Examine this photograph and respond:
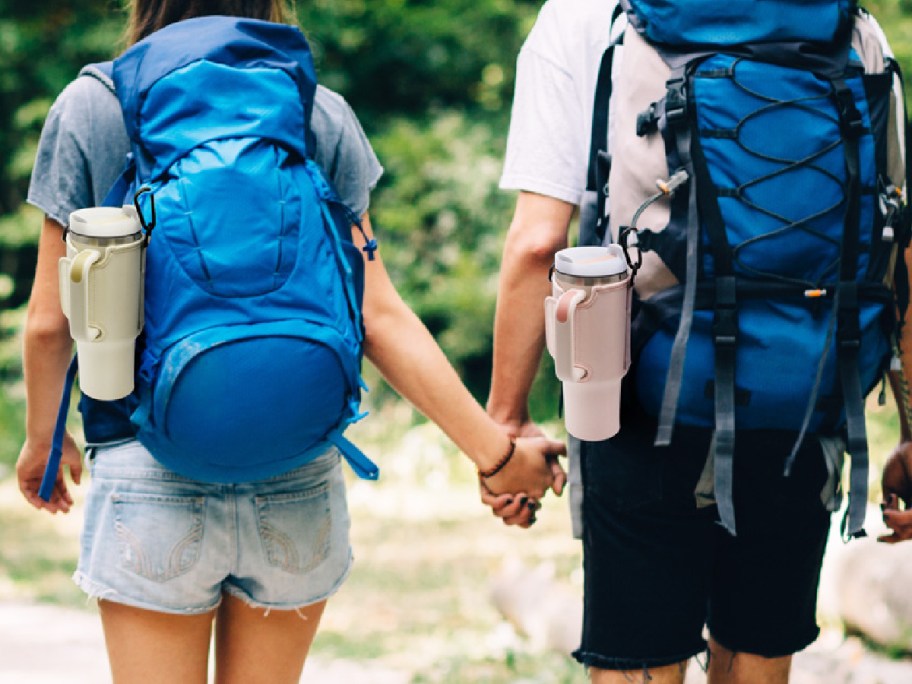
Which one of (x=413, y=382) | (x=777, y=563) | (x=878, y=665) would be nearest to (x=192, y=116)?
(x=413, y=382)

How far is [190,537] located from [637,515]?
0.87 metres

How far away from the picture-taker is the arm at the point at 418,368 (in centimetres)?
255

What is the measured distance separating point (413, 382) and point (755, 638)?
90 cm

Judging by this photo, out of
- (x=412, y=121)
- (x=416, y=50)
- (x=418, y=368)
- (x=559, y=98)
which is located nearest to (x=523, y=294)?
(x=418, y=368)

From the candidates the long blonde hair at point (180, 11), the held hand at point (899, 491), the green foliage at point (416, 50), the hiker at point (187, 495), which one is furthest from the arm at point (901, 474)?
the green foliage at point (416, 50)

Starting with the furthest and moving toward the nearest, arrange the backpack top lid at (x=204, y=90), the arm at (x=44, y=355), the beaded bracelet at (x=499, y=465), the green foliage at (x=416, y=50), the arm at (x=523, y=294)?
the green foliage at (x=416, y=50)
the beaded bracelet at (x=499, y=465)
the arm at (x=523, y=294)
the arm at (x=44, y=355)
the backpack top lid at (x=204, y=90)

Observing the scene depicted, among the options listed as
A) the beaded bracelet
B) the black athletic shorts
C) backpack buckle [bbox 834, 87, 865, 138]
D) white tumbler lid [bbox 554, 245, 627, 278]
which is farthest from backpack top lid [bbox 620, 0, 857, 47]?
the beaded bracelet

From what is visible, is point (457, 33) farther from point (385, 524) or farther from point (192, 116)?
point (192, 116)

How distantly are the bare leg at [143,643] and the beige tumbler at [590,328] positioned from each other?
84 centimetres

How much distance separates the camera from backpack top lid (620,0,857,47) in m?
2.33

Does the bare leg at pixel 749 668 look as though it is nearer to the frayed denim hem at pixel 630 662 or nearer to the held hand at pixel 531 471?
the frayed denim hem at pixel 630 662

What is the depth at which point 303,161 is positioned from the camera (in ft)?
7.55

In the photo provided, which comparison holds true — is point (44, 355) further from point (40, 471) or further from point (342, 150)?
point (342, 150)

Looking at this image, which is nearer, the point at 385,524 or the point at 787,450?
the point at 787,450
